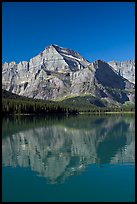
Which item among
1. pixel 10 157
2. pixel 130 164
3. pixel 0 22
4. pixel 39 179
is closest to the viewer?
pixel 0 22

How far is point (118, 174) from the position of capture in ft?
91.5

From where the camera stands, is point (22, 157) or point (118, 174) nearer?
point (118, 174)

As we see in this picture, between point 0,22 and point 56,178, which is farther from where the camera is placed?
point 56,178

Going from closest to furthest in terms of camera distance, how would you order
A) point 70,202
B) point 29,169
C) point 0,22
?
point 0,22
point 70,202
point 29,169

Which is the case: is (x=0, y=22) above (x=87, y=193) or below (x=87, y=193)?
above

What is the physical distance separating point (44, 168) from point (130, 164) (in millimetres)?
10951

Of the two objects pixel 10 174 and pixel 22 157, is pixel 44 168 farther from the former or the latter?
pixel 22 157

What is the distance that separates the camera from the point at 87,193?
859 inches

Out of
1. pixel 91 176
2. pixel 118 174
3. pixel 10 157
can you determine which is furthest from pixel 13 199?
pixel 10 157

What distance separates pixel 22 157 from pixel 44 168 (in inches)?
284

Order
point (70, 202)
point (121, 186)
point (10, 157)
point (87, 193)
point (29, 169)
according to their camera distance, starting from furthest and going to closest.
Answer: point (10, 157), point (29, 169), point (121, 186), point (87, 193), point (70, 202)

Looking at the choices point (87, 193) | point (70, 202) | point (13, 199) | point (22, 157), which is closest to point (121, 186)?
point (87, 193)

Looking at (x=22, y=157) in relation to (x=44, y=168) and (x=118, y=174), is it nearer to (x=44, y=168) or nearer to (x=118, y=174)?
(x=44, y=168)

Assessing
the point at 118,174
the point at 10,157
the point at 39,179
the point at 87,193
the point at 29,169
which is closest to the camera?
the point at 87,193
